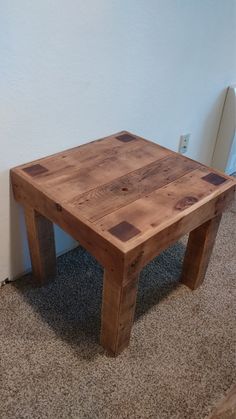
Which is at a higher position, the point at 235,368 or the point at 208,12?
the point at 208,12

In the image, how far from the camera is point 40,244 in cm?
130

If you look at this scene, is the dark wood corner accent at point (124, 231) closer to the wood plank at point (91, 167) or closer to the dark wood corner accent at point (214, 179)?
the wood plank at point (91, 167)

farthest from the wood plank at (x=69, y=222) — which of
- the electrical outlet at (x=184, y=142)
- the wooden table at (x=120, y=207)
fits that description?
the electrical outlet at (x=184, y=142)

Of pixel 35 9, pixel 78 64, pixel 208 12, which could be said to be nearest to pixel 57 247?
pixel 78 64

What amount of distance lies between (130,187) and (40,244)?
0.40 meters

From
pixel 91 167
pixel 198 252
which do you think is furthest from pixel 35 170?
pixel 198 252

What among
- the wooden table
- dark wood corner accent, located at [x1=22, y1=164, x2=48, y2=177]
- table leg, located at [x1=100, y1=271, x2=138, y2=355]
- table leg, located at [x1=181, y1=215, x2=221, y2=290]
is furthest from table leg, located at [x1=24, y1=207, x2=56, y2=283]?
table leg, located at [x1=181, y1=215, x2=221, y2=290]

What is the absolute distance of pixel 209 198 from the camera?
112 cm

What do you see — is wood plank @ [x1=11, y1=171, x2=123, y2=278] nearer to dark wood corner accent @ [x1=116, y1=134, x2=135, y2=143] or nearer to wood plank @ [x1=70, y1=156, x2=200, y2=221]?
wood plank @ [x1=70, y1=156, x2=200, y2=221]

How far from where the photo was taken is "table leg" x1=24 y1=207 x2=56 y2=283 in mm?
1239

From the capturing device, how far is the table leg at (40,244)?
4.07 feet

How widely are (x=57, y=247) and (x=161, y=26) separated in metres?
0.95

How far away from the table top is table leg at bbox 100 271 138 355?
Result: 152 millimetres

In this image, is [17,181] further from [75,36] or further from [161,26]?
Answer: [161,26]
